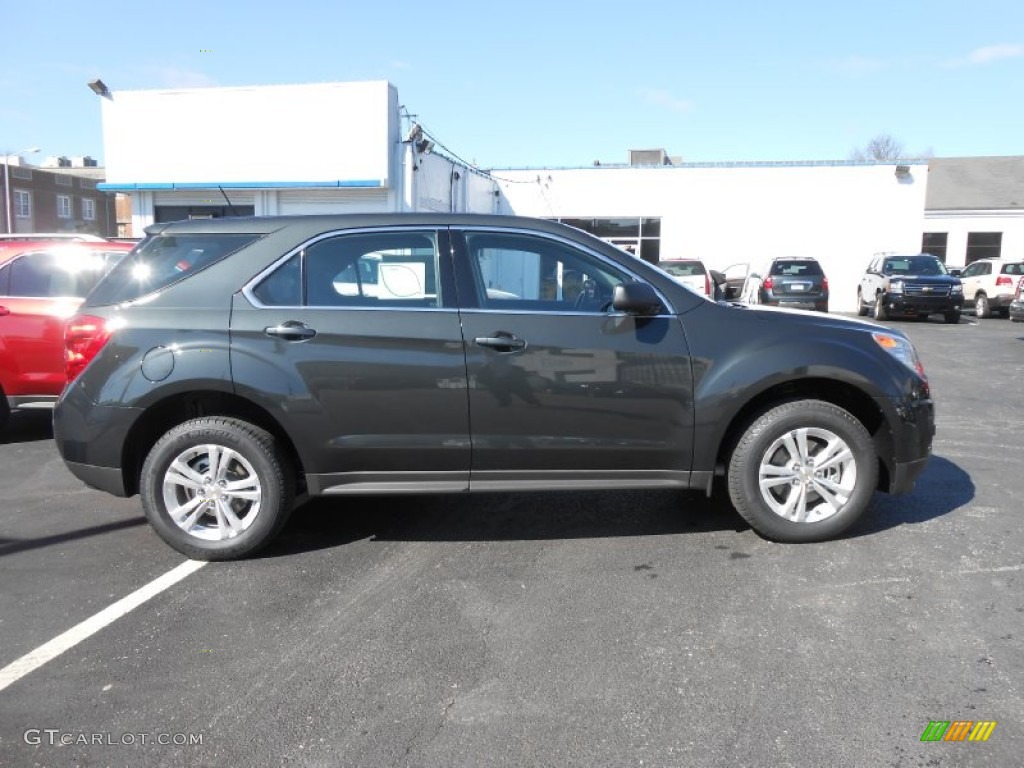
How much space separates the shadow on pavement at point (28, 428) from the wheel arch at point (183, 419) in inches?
139

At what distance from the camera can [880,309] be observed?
20797 mm

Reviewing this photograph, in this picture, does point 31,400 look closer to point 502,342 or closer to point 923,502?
point 502,342

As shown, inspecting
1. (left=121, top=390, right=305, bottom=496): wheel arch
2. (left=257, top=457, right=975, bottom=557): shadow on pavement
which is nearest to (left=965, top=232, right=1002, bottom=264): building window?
(left=257, top=457, right=975, bottom=557): shadow on pavement

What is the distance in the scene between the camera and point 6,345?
6.64 metres

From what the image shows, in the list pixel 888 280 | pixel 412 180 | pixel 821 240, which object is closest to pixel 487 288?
pixel 412 180

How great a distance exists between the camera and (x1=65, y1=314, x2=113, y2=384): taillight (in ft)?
13.7

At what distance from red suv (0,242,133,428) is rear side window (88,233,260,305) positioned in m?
2.89

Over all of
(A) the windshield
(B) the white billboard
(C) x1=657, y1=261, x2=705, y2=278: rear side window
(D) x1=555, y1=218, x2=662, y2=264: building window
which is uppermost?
(B) the white billboard

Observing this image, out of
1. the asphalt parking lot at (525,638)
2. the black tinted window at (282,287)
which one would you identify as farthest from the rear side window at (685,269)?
the black tinted window at (282,287)

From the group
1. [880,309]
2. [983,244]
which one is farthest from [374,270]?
[983,244]

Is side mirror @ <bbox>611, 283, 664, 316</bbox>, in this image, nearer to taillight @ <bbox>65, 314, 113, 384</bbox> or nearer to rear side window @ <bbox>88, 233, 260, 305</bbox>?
rear side window @ <bbox>88, 233, 260, 305</bbox>

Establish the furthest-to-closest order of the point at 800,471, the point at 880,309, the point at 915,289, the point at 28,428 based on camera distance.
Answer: the point at 880,309 → the point at 915,289 → the point at 28,428 → the point at 800,471

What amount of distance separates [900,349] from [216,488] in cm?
384

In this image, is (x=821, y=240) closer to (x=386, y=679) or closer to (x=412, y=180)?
(x=412, y=180)
